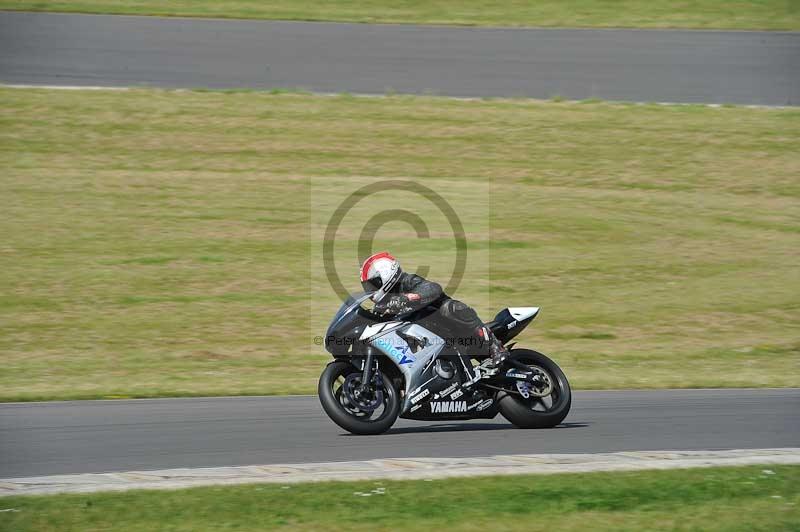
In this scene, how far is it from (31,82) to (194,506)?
19.0 metres

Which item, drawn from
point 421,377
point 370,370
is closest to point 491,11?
point 421,377

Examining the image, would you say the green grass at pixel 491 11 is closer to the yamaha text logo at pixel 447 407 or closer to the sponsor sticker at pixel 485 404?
the sponsor sticker at pixel 485 404

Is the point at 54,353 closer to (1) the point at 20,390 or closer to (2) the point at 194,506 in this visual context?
(1) the point at 20,390

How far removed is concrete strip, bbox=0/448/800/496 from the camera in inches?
324

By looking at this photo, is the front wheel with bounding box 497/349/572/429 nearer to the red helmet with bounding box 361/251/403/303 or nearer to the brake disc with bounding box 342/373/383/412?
the brake disc with bounding box 342/373/383/412

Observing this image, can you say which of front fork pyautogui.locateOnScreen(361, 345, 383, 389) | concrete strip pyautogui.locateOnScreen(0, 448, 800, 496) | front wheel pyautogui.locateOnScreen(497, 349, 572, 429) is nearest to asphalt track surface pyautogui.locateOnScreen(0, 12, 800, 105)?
front wheel pyautogui.locateOnScreen(497, 349, 572, 429)

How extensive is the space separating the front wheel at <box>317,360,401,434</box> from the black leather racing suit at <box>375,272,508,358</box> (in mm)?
792

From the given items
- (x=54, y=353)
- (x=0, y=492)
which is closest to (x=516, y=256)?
(x=54, y=353)

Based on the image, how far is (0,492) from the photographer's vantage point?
795cm

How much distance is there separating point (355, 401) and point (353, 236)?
10.2 m

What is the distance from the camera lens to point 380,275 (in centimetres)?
1003

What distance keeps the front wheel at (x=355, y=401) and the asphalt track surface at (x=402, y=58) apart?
1577 centimetres

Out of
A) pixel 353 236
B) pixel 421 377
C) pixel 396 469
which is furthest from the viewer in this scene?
pixel 353 236

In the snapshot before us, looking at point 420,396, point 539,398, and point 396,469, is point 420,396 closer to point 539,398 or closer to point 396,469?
point 539,398
